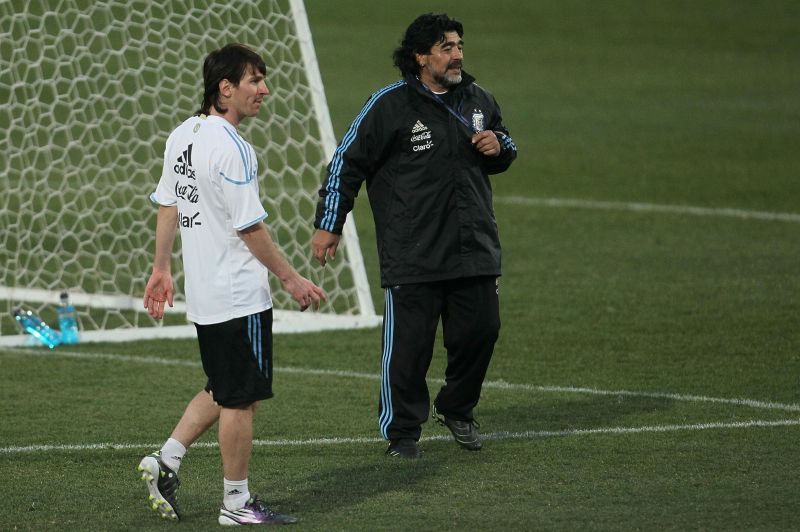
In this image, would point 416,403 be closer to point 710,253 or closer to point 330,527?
point 330,527

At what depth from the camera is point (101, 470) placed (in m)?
6.52

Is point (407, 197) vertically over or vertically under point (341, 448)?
over

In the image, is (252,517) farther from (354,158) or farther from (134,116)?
(134,116)

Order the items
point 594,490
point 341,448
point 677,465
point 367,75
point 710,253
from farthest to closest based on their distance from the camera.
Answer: point 367,75, point 710,253, point 341,448, point 677,465, point 594,490

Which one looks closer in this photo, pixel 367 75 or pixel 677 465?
pixel 677 465

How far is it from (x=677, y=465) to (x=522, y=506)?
3.08 feet

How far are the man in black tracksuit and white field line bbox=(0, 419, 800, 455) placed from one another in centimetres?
32

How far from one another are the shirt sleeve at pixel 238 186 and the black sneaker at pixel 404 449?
1.74m

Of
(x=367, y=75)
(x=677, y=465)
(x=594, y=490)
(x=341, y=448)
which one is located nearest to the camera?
(x=594, y=490)

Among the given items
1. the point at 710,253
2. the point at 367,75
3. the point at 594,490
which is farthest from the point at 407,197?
the point at 367,75

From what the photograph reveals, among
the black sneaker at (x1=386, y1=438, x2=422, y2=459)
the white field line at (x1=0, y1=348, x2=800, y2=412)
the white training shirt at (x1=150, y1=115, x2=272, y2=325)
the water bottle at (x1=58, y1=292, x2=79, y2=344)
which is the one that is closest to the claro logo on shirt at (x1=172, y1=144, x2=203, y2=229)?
the white training shirt at (x1=150, y1=115, x2=272, y2=325)

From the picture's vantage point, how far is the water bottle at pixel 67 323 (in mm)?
9633

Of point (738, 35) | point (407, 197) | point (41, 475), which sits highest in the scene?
point (738, 35)

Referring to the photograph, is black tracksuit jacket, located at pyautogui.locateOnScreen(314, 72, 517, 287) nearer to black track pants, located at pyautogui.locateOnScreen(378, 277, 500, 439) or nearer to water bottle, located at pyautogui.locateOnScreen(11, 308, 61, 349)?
black track pants, located at pyautogui.locateOnScreen(378, 277, 500, 439)
